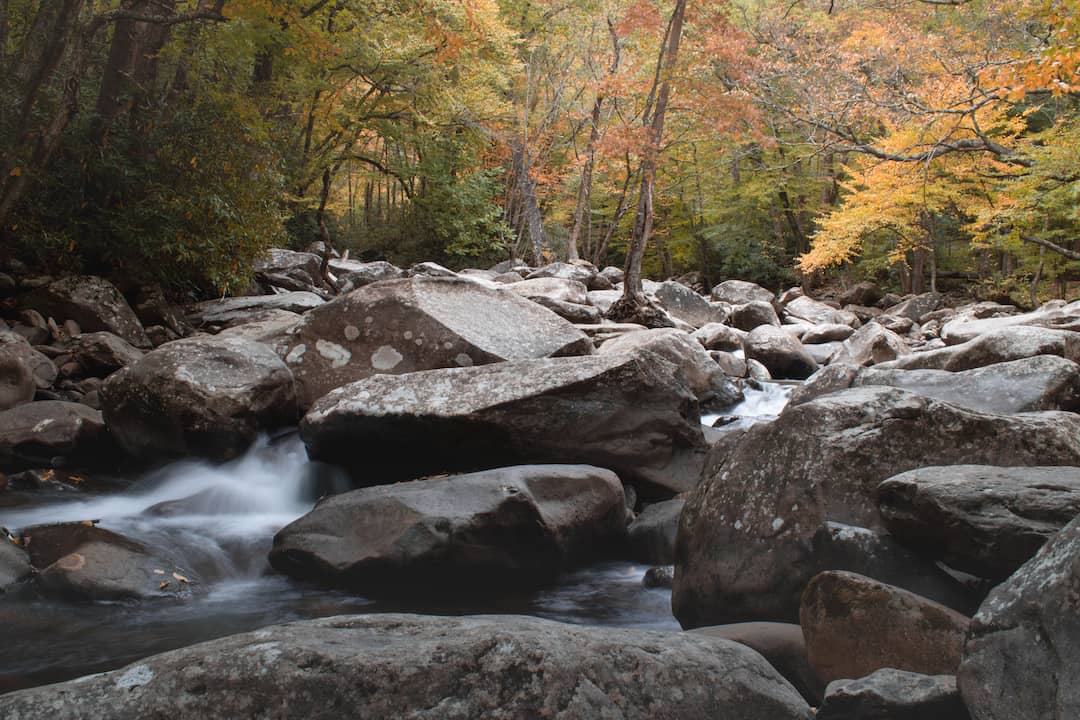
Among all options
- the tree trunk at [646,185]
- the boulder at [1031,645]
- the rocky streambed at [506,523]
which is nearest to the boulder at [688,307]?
the tree trunk at [646,185]

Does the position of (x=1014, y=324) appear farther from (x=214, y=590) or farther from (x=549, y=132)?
(x=549, y=132)

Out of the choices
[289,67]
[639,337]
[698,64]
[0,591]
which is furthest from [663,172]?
[0,591]

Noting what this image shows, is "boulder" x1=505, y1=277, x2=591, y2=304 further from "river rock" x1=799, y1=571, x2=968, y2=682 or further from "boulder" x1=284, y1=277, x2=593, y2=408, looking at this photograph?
"river rock" x1=799, y1=571, x2=968, y2=682

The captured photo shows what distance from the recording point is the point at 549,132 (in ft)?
89.9

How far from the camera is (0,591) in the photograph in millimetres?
4414

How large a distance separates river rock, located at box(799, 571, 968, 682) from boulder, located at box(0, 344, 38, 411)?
7291mm

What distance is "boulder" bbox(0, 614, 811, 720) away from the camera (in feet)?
6.96

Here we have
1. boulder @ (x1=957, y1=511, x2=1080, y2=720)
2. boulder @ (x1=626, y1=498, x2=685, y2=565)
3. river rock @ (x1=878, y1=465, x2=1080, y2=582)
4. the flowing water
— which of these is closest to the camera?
boulder @ (x1=957, y1=511, x2=1080, y2=720)

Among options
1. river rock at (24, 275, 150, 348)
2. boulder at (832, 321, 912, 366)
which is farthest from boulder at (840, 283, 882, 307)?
river rock at (24, 275, 150, 348)

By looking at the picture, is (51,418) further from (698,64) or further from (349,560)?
(698,64)

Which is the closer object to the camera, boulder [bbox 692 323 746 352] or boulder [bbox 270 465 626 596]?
boulder [bbox 270 465 626 596]

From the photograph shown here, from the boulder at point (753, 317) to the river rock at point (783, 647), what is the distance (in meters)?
13.3

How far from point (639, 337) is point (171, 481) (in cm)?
540

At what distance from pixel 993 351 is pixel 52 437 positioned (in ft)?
30.0
